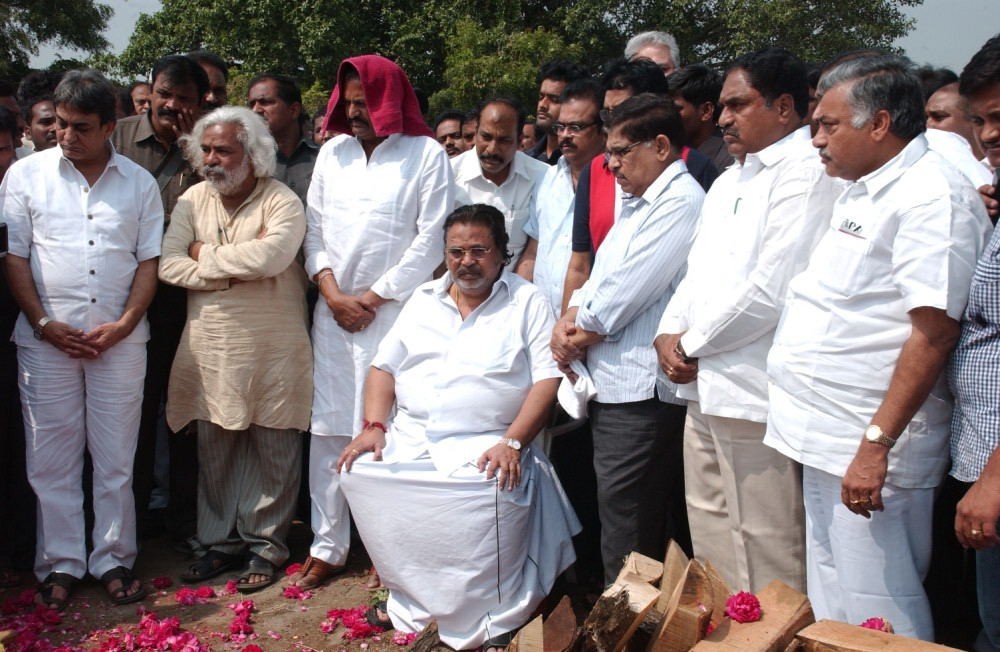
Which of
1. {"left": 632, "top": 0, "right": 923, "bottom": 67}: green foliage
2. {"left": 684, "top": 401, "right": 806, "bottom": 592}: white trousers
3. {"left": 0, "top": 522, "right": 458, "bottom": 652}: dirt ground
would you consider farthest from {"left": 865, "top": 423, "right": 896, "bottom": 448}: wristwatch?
{"left": 632, "top": 0, "right": 923, "bottom": 67}: green foliage

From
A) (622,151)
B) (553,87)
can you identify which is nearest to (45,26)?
(553,87)

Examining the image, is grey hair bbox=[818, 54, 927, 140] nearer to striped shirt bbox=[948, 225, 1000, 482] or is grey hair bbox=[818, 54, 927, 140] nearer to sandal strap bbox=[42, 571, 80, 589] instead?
striped shirt bbox=[948, 225, 1000, 482]

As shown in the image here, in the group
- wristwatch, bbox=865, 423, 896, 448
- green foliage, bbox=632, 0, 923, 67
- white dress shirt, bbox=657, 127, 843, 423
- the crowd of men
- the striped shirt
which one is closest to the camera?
the striped shirt

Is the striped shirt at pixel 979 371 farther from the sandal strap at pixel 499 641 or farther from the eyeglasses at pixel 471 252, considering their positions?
the eyeglasses at pixel 471 252

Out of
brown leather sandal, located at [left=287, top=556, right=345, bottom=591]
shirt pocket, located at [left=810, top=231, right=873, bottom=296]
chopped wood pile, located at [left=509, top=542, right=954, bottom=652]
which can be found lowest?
brown leather sandal, located at [left=287, top=556, right=345, bottom=591]

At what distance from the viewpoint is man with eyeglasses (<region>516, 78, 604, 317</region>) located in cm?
461

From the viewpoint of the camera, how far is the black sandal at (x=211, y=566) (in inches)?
189

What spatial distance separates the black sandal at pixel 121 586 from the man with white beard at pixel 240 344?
0.26 metres

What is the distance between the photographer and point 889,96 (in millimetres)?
2783

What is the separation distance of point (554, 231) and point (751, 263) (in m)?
1.56

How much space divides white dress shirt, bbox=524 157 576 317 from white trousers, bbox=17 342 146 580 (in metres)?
2.06

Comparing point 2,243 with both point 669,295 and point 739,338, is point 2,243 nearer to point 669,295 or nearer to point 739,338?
point 669,295

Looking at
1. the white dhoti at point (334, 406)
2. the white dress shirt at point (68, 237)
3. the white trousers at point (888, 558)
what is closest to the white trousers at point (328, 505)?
the white dhoti at point (334, 406)

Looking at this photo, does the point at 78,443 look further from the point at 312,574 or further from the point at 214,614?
the point at 312,574
